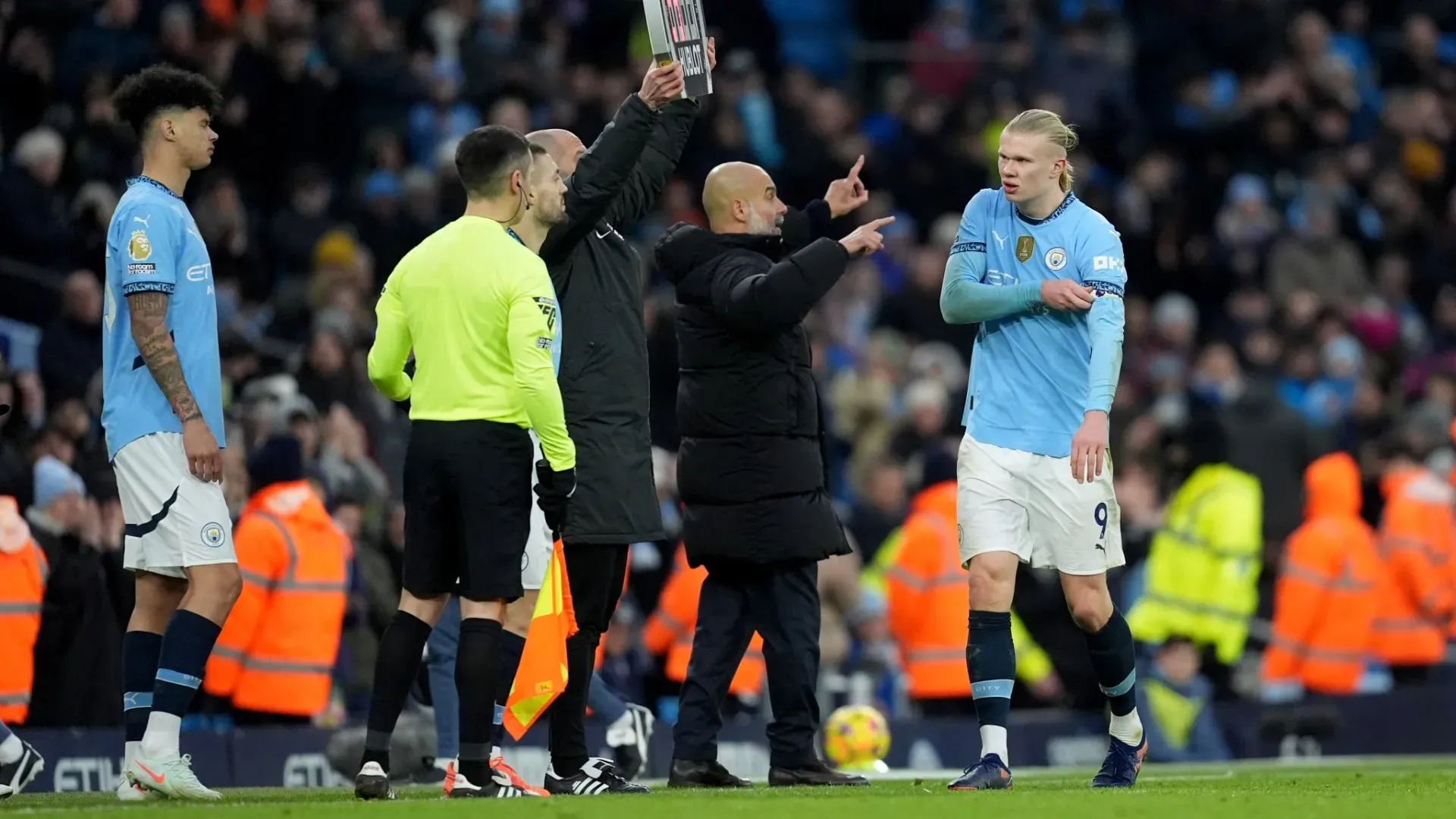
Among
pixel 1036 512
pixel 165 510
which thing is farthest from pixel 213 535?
pixel 1036 512

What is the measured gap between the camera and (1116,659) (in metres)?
8.60

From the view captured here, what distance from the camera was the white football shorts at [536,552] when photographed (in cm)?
847

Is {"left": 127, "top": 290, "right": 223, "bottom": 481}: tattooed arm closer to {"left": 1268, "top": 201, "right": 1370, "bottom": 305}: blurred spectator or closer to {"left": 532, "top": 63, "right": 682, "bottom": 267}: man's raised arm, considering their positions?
{"left": 532, "top": 63, "right": 682, "bottom": 267}: man's raised arm

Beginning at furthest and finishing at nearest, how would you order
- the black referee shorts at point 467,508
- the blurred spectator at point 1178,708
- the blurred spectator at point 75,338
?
the blurred spectator at point 1178,708 < the blurred spectator at point 75,338 < the black referee shorts at point 467,508

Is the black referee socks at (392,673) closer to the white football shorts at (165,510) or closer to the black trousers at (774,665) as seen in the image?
the white football shorts at (165,510)

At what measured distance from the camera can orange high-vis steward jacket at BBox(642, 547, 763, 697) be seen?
1389 cm

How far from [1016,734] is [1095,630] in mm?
5481

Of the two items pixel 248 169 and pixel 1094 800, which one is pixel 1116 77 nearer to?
pixel 248 169

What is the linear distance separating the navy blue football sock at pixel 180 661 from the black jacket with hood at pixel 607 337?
136cm

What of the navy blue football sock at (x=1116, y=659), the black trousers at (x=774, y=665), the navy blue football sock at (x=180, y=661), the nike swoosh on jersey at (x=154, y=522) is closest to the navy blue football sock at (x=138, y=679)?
the navy blue football sock at (x=180, y=661)

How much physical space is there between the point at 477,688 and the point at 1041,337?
8.08 feet

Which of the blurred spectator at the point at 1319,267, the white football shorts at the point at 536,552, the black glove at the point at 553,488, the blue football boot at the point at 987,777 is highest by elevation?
the blurred spectator at the point at 1319,267

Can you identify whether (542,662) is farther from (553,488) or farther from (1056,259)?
(1056,259)

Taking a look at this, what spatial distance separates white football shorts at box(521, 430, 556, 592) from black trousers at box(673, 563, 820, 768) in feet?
3.15
